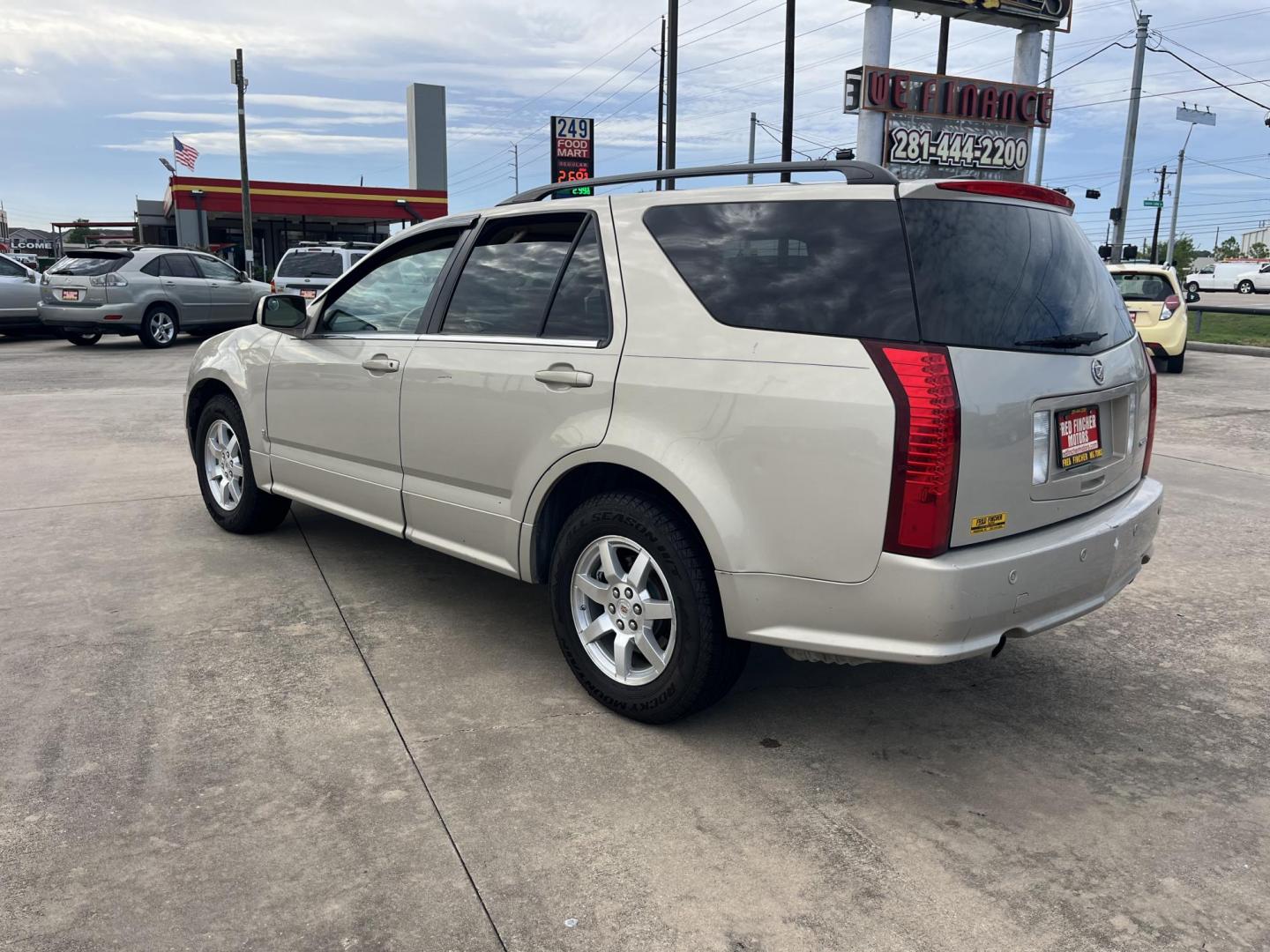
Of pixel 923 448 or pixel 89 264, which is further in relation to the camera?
pixel 89 264

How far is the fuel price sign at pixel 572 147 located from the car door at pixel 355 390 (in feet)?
92.8

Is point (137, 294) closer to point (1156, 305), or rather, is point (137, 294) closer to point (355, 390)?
point (355, 390)

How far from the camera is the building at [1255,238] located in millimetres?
125412

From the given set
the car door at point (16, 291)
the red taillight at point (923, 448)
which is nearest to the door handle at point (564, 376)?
the red taillight at point (923, 448)

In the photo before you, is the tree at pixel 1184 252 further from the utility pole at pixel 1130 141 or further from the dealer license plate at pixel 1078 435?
the dealer license plate at pixel 1078 435

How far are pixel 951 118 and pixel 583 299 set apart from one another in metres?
20.4

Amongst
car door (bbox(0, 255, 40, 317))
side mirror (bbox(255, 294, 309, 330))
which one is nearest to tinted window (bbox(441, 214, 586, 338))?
side mirror (bbox(255, 294, 309, 330))

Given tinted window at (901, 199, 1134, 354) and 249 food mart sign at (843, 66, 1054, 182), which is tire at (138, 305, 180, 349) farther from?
tinted window at (901, 199, 1134, 354)

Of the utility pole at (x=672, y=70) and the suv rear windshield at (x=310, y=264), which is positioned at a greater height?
the utility pole at (x=672, y=70)

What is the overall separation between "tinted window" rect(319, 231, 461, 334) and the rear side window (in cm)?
25

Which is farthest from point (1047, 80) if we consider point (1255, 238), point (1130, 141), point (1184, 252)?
point (1255, 238)

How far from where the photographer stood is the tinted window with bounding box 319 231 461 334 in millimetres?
4434

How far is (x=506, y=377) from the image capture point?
3801mm

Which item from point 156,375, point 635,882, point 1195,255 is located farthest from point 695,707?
point 1195,255
